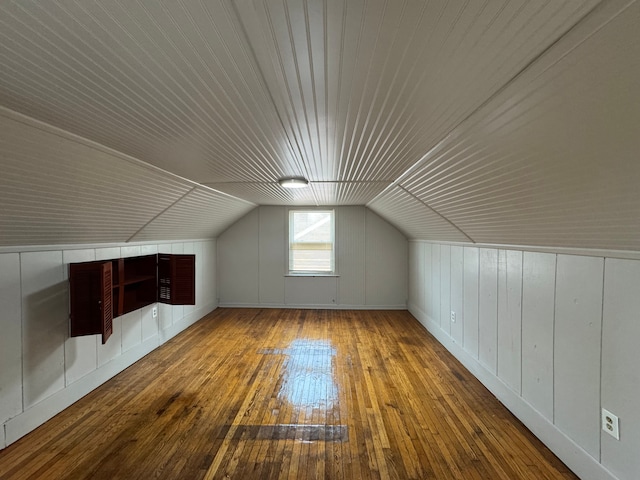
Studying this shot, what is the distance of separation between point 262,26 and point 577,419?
9.20ft

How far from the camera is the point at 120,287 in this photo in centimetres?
321

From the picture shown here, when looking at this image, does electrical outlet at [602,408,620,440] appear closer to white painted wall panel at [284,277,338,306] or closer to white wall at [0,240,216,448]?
white wall at [0,240,216,448]

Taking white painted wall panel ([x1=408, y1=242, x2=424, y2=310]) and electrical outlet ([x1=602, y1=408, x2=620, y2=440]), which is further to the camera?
white painted wall panel ([x1=408, y1=242, x2=424, y2=310])

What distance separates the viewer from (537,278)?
2.38 meters

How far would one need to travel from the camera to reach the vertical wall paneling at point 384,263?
6117 millimetres

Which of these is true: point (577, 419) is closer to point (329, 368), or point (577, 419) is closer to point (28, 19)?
point (329, 368)

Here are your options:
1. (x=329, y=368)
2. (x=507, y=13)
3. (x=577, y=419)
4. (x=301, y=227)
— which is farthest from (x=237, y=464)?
(x=301, y=227)

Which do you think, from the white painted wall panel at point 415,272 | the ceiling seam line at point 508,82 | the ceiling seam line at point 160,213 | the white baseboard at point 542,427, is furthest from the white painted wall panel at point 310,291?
the ceiling seam line at point 508,82

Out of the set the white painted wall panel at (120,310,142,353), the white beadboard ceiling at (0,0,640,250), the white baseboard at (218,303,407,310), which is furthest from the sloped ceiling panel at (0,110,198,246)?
the white baseboard at (218,303,407,310)

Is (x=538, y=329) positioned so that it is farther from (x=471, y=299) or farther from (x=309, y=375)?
(x=309, y=375)

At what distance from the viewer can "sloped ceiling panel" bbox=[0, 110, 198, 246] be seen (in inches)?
64.8

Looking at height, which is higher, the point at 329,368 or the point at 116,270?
the point at 116,270

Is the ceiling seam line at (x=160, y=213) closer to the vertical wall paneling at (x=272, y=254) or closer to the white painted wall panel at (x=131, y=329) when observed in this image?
the white painted wall panel at (x=131, y=329)

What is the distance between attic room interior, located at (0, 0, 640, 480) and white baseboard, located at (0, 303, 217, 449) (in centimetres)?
2
